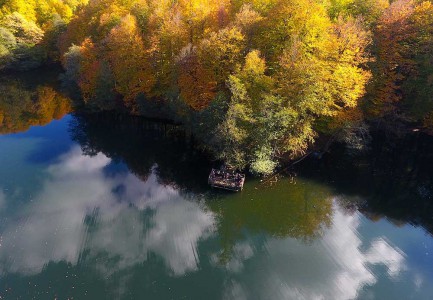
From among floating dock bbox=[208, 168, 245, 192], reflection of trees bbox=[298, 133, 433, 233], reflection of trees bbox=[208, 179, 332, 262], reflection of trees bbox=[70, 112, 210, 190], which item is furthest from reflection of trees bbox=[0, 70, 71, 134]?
reflection of trees bbox=[298, 133, 433, 233]

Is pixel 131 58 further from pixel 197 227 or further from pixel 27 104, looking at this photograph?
pixel 197 227

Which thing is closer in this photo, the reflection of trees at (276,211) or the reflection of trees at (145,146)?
the reflection of trees at (276,211)

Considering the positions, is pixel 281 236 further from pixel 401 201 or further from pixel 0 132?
pixel 0 132

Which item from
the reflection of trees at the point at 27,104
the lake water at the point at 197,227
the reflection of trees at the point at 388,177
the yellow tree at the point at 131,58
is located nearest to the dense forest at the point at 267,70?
the yellow tree at the point at 131,58

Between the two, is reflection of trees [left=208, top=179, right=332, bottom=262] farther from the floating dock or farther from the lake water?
the floating dock

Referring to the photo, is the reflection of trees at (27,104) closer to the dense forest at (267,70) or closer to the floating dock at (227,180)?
the dense forest at (267,70)

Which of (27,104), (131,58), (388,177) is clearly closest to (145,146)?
(131,58)
